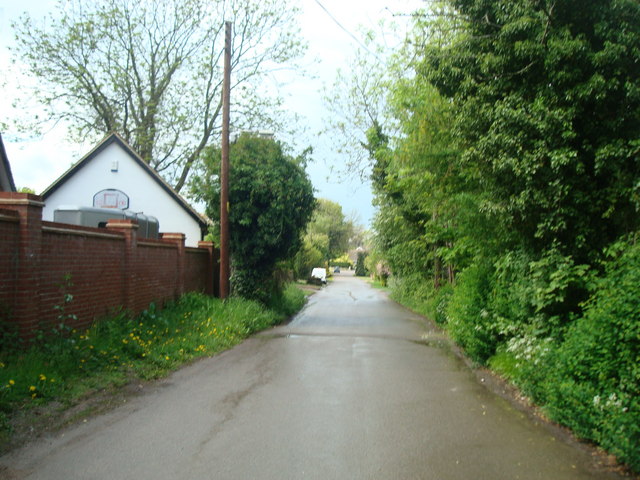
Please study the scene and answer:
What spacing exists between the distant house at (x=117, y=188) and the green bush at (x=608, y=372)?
2076cm

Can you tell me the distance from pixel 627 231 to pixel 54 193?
73.6 feet

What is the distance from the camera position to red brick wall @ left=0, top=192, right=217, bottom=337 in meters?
7.49

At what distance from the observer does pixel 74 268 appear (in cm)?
918

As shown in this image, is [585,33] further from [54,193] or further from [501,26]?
[54,193]

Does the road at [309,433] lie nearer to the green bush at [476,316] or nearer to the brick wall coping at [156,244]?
the green bush at [476,316]

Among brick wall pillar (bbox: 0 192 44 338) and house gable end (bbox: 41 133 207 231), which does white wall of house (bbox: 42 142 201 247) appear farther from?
brick wall pillar (bbox: 0 192 44 338)

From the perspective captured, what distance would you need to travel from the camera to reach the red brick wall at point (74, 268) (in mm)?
7492

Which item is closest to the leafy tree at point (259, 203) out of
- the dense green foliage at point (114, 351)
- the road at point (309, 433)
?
the dense green foliage at point (114, 351)

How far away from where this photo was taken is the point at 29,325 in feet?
25.2

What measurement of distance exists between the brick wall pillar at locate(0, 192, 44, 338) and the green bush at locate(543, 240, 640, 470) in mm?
6685

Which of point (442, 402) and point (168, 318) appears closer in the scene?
point (442, 402)

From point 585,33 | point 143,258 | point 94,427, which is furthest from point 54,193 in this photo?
point 585,33

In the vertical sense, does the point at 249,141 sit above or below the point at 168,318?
above

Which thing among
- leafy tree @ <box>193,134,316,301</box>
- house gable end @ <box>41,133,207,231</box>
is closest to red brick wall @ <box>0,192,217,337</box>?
leafy tree @ <box>193,134,316,301</box>
